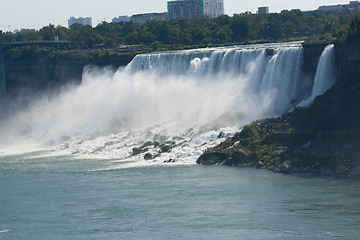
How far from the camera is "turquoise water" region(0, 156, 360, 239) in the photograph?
26641mm

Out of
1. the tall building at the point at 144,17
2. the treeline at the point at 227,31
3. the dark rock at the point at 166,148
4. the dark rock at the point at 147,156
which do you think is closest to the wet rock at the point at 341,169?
the dark rock at the point at 166,148

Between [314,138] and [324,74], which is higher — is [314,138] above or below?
below

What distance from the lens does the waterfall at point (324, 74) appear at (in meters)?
42.2

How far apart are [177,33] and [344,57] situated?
3756 cm

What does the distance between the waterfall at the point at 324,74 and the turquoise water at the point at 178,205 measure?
7894 millimetres

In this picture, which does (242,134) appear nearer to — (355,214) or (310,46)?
(310,46)

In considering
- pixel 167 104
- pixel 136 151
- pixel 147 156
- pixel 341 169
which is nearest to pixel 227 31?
pixel 167 104

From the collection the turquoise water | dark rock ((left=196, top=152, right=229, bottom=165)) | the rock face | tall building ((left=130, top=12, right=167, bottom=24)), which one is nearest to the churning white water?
dark rock ((left=196, top=152, right=229, bottom=165))

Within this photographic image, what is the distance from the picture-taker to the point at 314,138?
37375mm

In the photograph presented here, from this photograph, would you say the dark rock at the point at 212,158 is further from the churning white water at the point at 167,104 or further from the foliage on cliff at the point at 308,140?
the churning white water at the point at 167,104

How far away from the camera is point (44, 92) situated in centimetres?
6950

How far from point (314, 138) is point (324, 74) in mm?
6202

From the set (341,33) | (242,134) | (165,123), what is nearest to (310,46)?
(341,33)

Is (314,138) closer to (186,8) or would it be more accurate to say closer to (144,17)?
(186,8)
